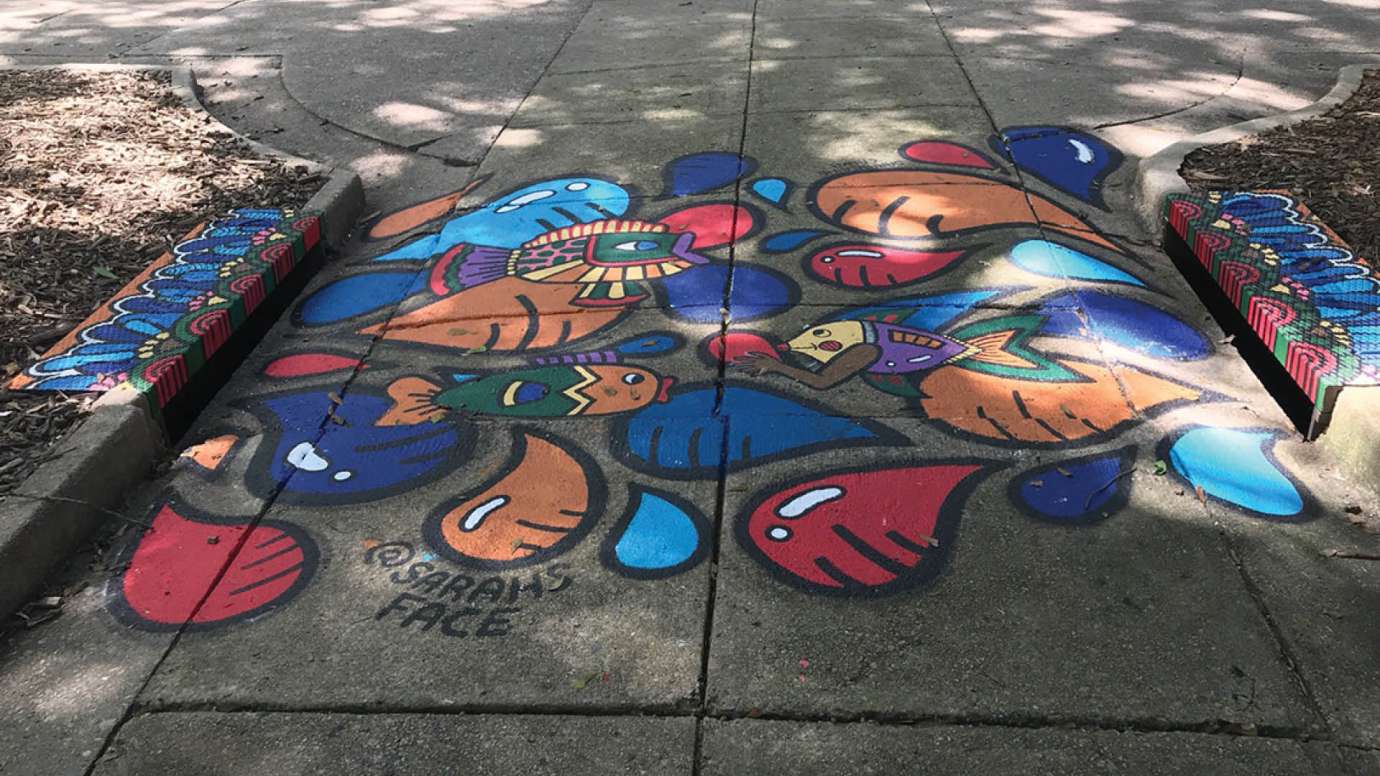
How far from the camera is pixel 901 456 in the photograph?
366 cm

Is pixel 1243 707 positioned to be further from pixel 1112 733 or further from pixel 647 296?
pixel 647 296

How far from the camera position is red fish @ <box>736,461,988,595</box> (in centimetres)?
313

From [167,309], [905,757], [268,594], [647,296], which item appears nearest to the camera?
[905,757]

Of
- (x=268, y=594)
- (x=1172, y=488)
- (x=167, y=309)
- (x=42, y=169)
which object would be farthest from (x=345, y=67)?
(x=1172, y=488)

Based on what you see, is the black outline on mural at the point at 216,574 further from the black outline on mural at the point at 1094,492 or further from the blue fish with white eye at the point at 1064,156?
the blue fish with white eye at the point at 1064,156

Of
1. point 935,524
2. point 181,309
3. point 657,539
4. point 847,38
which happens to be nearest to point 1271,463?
point 935,524

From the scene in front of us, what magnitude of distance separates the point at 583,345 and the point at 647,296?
51cm

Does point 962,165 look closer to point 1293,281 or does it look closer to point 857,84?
point 857,84

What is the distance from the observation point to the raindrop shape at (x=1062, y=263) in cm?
489

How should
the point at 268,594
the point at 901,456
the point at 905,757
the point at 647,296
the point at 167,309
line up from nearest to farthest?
the point at 905,757, the point at 268,594, the point at 901,456, the point at 167,309, the point at 647,296

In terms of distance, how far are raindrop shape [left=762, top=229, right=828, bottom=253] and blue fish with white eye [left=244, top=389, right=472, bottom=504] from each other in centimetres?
198

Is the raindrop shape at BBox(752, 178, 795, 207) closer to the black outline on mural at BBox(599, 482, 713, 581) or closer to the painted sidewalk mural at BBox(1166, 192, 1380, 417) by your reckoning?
the painted sidewalk mural at BBox(1166, 192, 1380, 417)

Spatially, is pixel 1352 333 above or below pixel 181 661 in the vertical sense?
above

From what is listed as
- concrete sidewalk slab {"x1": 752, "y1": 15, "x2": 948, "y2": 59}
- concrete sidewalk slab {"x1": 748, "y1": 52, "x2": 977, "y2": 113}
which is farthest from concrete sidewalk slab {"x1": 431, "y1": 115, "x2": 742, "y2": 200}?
concrete sidewalk slab {"x1": 752, "y1": 15, "x2": 948, "y2": 59}
